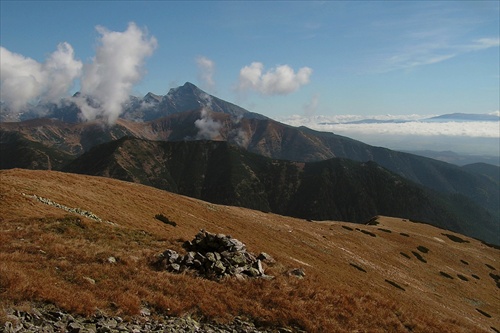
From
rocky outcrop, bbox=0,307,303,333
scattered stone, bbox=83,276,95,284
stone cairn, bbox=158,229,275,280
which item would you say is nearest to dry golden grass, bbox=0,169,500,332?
scattered stone, bbox=83,276,95,284

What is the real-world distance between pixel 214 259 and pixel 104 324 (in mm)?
9034

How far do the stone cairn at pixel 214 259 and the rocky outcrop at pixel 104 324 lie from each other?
15.6 ft

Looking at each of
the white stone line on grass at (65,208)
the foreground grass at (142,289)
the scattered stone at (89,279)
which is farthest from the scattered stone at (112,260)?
the white stone line on grass at (65,208)

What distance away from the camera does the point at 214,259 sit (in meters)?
21.9

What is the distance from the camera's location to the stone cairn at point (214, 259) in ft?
69.1

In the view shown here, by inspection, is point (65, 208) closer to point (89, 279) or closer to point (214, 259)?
point (89, 279)

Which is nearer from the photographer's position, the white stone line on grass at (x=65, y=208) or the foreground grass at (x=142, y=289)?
the foreground grass at (x=142, y=289)

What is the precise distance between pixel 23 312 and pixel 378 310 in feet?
62.5

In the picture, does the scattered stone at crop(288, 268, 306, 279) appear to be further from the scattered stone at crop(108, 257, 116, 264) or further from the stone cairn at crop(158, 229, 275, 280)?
the scattered stone at crop(108, 257, 116, 264)

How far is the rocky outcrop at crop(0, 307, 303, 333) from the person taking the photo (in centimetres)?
1234

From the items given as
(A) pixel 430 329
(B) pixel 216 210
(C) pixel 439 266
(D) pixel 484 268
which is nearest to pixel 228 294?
(A) pixel 430 329

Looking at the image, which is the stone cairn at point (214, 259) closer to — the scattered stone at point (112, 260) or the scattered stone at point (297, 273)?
the scattered stone at point (297, 273)

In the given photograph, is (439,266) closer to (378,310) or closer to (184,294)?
(378,310)

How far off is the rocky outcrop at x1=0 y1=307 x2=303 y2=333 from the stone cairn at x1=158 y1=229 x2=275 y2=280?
4746 mm
